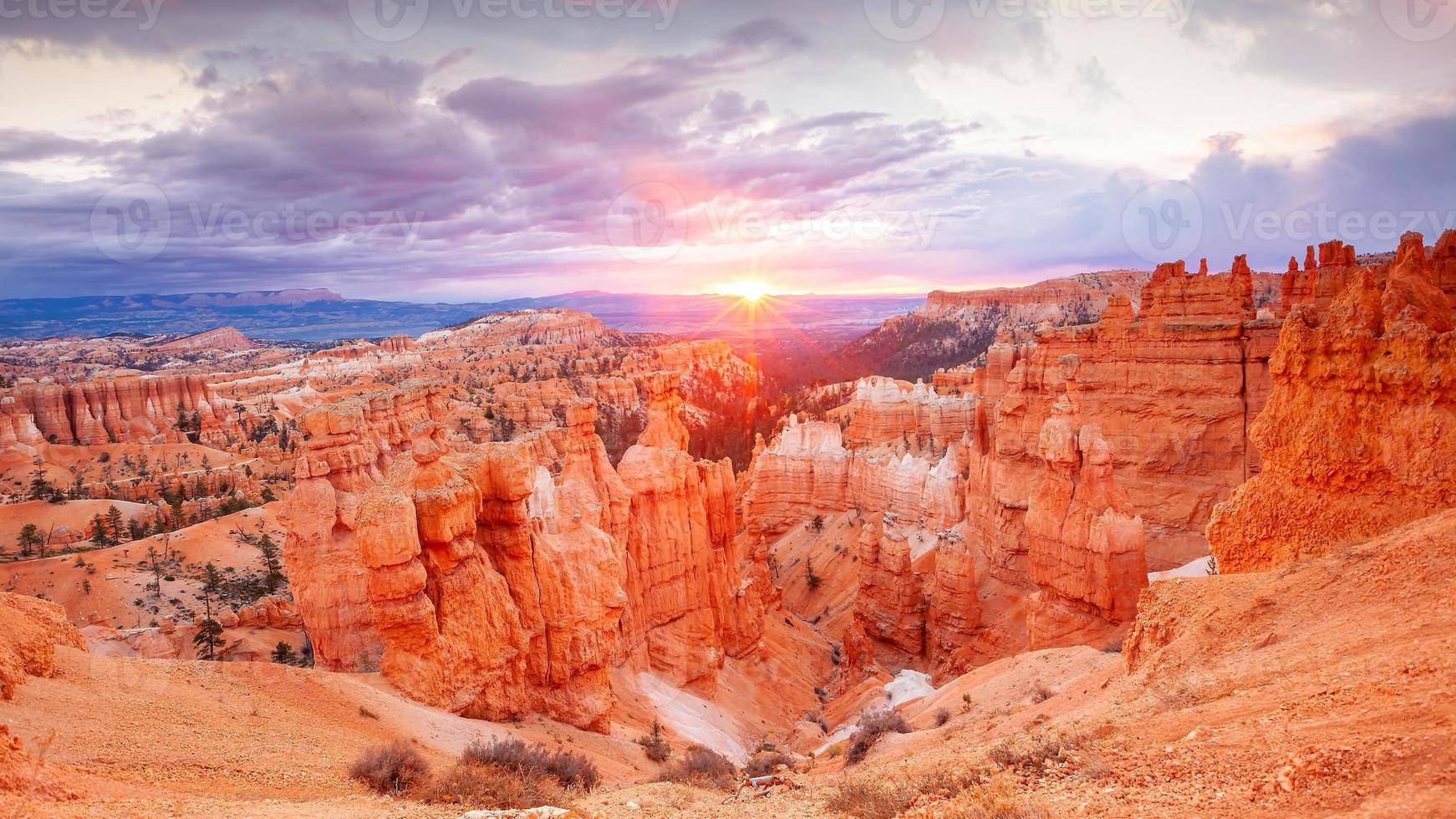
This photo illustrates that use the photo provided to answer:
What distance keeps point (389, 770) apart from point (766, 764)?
765cm

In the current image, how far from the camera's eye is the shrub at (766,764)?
13.9m

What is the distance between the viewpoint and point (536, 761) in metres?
10.7

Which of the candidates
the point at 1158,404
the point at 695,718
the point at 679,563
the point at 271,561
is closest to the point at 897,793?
the point at 695,718

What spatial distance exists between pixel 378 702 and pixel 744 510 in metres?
36.0

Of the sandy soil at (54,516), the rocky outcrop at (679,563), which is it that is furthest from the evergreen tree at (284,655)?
the sandy soil at (54,516)

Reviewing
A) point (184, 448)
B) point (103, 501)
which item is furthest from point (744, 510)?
point (184, 448)

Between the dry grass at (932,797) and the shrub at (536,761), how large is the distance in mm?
4222

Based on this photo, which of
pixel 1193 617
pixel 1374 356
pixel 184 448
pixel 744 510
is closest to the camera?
pixel 1193 617

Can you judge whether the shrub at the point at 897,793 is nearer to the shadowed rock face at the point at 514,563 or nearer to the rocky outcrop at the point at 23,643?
the shadowed rock face at the point at 514,563

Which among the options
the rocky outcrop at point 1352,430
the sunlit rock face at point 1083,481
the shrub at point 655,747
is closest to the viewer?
the rocky outcrop at point 1352,430

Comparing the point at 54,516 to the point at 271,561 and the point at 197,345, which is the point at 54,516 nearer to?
the point at 271,561

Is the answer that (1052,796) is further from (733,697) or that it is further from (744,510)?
(744,510)

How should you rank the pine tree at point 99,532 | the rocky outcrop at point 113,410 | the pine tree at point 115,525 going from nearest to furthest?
the pine tree at point 99,532 < the pine tree at point 115,525 < the rocky outcrop at point 113,410

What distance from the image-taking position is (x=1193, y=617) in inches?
370
